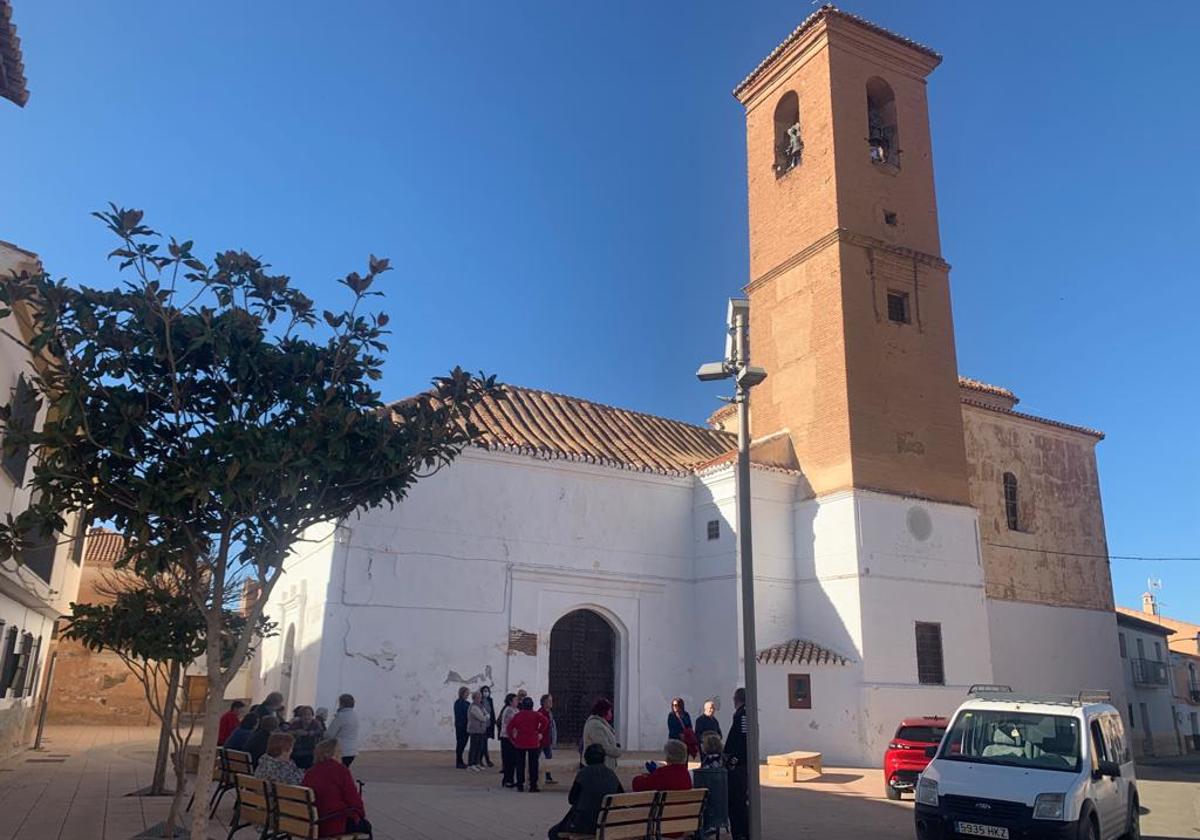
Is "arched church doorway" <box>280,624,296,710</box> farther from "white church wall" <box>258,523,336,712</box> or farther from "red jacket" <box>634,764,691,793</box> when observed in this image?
"red jacket" <box>634,764,691,793</box>

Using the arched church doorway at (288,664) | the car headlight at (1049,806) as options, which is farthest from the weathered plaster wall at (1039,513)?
the arched church doorway at (288,664)

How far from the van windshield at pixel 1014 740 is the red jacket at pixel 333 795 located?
5937 mm

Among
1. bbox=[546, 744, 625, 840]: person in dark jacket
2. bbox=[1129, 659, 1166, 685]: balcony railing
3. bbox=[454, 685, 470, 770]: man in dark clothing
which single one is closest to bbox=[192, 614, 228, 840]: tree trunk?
bbox=[546, 744, 625, 840]: person in dark jacket

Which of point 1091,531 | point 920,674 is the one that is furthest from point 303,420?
point 1091,531

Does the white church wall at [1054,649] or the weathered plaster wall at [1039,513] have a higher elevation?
the weathered plaster wall at [1039,513]

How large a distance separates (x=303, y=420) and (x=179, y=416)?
2.75 ft

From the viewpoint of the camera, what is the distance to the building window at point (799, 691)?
17.7 meters

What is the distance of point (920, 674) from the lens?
18.2 m

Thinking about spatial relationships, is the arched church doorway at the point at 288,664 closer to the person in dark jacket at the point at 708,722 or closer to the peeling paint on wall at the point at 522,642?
the peeling paint on wall at the point at 522,642

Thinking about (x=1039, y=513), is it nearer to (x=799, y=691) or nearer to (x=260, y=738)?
(x=799, y=691)

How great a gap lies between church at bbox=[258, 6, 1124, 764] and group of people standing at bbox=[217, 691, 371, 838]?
5.72 m

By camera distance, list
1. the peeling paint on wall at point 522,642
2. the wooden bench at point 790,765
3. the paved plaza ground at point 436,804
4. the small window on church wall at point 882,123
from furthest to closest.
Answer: the small window on church wall at point 882,123, the peeling paint on wall at point 522,642, the wooden bench at point 790,765, the paved plaza ground at point 436,804

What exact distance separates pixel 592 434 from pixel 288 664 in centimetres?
852

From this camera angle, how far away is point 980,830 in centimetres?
811
